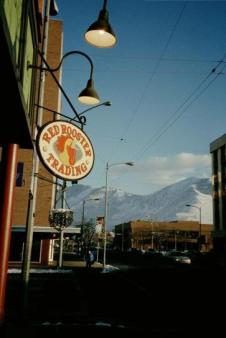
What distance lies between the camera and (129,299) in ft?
50.0

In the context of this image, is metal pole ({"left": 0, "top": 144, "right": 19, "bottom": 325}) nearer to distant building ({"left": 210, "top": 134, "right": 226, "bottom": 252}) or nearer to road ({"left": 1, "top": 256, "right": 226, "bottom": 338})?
road ({"left": 1, "top": 256, "right": 226, "bottom": 338})

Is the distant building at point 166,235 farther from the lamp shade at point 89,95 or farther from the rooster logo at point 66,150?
the rooster logo at point 66,150

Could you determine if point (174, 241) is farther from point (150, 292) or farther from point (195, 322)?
point (195, 322)

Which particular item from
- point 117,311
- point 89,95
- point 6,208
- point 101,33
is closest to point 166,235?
point 117,311

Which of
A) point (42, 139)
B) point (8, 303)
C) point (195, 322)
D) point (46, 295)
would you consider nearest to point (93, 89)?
point (42, 139)

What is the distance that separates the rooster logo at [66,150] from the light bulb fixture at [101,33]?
1.77 metres

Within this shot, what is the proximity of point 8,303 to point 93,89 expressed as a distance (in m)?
9.31

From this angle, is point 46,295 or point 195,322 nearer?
point 195,322

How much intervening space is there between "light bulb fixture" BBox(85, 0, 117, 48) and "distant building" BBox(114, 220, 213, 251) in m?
93.7

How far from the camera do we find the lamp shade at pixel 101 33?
6.16m

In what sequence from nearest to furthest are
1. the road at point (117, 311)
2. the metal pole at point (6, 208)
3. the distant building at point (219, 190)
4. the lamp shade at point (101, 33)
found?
1. the metal pole at point (6, 208)
2. the lamp shade at point (101, 33)
3. the road at point (117, 311)
4. the distant building at point (219, 190)

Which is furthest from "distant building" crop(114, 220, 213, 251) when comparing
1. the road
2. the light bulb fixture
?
the light bulb fixture

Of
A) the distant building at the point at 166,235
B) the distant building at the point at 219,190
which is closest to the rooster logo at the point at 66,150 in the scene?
the distant building at the point at 219,190

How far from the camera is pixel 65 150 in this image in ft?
20.4
